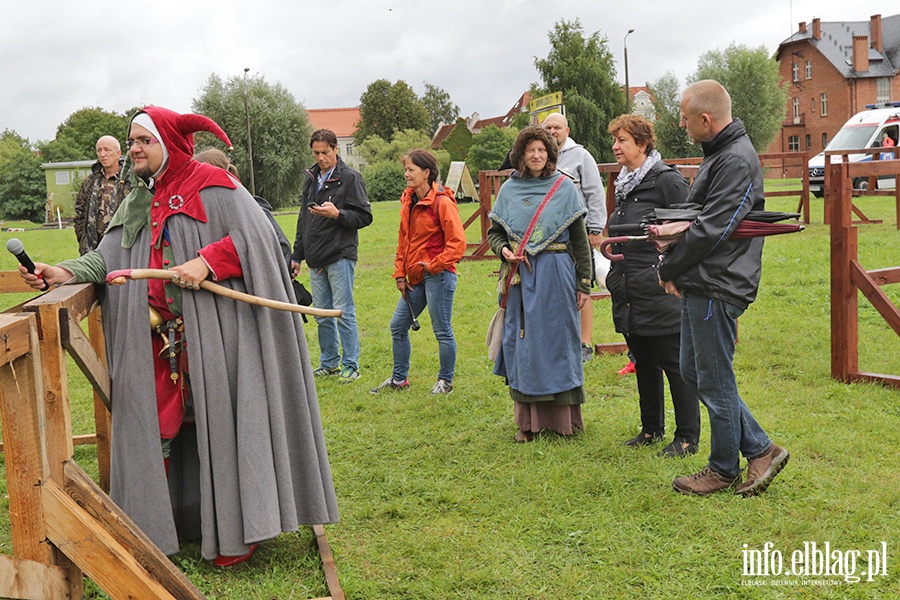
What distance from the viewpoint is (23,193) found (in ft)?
186

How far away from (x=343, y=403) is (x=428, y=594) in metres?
3.53

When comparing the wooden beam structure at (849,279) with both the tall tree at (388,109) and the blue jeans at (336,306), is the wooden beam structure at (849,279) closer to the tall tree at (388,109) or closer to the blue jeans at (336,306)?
the blue jeans at (336,306)

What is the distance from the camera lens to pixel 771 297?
11.1 metres

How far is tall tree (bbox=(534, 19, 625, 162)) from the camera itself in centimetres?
5575

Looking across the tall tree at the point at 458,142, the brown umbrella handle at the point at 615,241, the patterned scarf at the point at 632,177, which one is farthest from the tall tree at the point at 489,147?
the brown umbrella handle at the point at 615,241

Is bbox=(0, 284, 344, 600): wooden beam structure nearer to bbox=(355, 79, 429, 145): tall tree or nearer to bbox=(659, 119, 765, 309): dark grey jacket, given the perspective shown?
bbox=(659, 119, 765, 309): dark grey jacket

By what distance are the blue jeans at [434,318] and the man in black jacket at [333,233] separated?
1.82 feet

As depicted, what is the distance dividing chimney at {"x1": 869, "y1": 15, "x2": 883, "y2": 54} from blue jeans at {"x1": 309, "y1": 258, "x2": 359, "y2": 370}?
69930 mm

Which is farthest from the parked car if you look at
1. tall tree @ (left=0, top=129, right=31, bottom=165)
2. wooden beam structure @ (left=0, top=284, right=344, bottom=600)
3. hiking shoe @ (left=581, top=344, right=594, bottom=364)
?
tall tree @ (left=0, top=129, right=31, bottom=165)

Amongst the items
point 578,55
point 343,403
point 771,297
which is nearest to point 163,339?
point 343,403

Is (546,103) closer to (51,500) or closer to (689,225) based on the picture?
→ (689,225)

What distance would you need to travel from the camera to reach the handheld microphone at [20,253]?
3373mm

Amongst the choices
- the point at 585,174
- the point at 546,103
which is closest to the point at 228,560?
the point at 585,174

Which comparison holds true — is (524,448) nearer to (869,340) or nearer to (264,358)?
(264,358)
